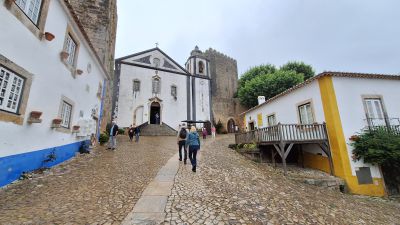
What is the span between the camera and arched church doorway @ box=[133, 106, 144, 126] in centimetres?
2047

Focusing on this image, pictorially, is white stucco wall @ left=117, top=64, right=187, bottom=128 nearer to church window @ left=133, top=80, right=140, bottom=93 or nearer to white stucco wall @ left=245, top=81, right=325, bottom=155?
church window @ left=133, top=80, right=140, bottom=93

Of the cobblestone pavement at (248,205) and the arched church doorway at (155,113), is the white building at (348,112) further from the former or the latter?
the arched church doorway at (155,113)

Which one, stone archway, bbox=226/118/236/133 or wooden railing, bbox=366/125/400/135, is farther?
stone archway, bbox=226/118/236/133

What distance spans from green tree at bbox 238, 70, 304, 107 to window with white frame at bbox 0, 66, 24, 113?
23957mm

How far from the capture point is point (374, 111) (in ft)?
29.1

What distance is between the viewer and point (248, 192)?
15.8 ft

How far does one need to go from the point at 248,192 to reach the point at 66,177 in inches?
195

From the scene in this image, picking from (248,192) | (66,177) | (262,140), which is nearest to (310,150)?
(262,140)

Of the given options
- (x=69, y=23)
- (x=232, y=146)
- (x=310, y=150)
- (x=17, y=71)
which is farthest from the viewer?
(x=232, y=146)

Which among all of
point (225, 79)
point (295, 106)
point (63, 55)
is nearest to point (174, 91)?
point (225, 79)

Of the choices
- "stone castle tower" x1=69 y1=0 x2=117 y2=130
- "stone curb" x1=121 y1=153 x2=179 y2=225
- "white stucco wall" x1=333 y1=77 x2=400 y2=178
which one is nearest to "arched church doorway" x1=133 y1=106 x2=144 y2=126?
"stone castle tower" x1=69 y1=0 x2=117 y2=130

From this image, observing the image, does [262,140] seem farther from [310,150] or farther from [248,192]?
[248,192]

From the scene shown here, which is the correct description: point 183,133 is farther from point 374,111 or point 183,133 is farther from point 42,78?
point 374,111

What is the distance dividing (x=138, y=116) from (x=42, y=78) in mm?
16040
